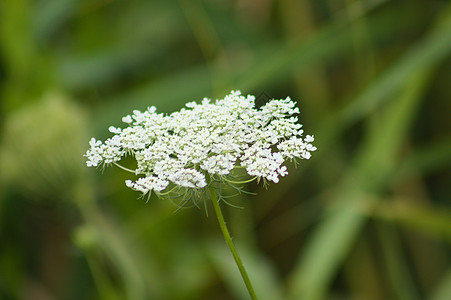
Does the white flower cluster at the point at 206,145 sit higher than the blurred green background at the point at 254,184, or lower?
lower

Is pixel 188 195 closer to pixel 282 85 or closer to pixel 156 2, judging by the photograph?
pixel 282 85

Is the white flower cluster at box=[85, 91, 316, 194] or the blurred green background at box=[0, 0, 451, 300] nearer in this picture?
the white flower cluster at box=[85, 91, 316, 194]

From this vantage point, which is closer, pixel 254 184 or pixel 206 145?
pixel 206 145

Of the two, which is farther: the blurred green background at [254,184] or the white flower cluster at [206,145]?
the blurred green background at [254,184]

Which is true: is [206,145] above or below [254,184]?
below

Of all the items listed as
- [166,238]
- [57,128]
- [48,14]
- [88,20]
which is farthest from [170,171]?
[88,20]

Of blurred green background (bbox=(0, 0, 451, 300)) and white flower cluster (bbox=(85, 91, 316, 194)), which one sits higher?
blurred green background (bbox=(0, 0, 451, 300))
